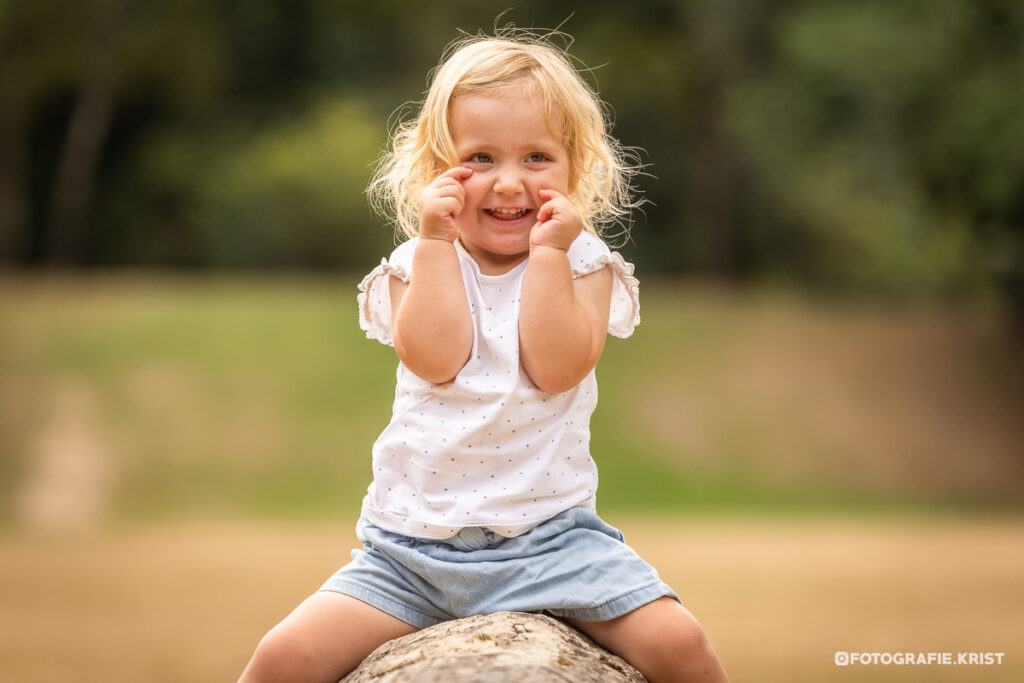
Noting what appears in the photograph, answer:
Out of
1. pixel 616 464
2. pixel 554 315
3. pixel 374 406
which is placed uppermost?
pixel 554 315

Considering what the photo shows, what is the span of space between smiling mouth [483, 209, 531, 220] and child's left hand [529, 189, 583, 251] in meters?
0.10

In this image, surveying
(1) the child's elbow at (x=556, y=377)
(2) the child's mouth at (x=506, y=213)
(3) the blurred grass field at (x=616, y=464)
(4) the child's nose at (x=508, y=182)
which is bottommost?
(3) the blurred grass field at (x=616, y=464)

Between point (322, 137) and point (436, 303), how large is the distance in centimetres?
2304

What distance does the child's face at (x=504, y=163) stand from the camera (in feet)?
10.5

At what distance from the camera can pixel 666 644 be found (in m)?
2.98

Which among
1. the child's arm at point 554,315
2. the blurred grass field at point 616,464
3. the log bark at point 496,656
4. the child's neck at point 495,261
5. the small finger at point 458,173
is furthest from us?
the blurred grass field at point 616,464

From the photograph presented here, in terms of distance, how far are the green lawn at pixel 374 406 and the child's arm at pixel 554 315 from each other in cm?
1172

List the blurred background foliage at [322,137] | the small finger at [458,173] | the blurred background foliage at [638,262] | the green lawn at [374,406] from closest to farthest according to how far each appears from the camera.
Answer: the small finger at [458,173], the green lawn at [374,406], the blurred background foliage at [638,262], the blurred background foliage at [322,137]

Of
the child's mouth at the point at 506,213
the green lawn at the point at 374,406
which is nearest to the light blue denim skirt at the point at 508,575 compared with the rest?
the child's mouth at the point at 506,213

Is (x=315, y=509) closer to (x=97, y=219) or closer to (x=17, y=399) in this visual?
(x=17, y=399)

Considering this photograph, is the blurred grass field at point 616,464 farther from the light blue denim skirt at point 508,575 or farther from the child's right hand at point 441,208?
the child's right hand at point 441,208

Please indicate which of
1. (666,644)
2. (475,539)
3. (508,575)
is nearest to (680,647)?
(666,644)

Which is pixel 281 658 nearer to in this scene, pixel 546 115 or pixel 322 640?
pixel 322 640

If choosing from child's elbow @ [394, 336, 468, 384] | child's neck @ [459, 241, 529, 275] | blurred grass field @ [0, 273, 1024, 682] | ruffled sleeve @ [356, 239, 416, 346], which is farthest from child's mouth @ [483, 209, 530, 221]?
blurred grass field @ [0, 273, 1024, 682]
